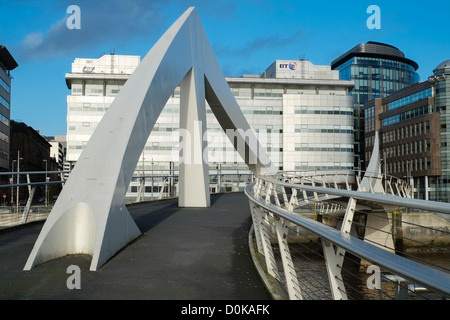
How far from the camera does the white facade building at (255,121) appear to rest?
2376 inches

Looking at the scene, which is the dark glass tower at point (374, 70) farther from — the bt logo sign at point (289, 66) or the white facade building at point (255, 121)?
the white facade building at point (255, 121)

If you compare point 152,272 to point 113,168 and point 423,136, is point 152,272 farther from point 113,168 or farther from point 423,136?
point 423,136

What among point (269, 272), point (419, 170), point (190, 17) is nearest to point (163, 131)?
point (419, 170)

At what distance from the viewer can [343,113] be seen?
64.7m

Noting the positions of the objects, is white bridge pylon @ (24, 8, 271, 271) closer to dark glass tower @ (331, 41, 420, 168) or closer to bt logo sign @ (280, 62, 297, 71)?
bt logo sign @ (280, 62, 297, 71)

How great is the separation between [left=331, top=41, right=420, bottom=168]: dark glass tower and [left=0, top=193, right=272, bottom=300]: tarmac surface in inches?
4557

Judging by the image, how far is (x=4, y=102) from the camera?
5881 centimetres

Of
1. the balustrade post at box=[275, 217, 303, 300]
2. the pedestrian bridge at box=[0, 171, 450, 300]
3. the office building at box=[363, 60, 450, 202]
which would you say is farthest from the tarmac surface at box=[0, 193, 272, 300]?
the office building at box=[363, 60, 450, 202]

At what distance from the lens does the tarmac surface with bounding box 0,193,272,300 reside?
4.67 metres

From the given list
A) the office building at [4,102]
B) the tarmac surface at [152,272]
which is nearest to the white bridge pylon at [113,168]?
the tarmac surface at [152,272]

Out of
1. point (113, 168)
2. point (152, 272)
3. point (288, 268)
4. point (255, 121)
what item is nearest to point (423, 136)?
point (255, 121)
